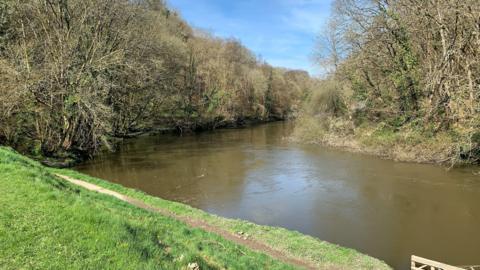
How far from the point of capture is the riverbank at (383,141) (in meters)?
21.1

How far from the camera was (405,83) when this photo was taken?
86.3ft

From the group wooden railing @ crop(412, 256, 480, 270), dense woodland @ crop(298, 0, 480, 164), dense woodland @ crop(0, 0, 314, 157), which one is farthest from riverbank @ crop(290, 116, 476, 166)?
dense woodland @ crop(0, 0, 314, 157)

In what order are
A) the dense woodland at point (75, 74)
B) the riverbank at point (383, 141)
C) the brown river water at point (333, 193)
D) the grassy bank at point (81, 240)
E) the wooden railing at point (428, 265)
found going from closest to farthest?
the grassy bank at point (81, 240) < the wooden railing at point (428, 265) < the brown river water at point (333, 193) < the dense woodland at point (75, 74) < the riverbank at point (383, 141)

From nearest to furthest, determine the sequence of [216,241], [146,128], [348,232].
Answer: [216,241] < [348,232] < [146,128]

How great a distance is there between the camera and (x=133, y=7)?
27484 mm

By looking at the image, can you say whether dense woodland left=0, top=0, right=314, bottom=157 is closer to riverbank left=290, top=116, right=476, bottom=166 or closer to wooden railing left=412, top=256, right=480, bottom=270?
riverbank left=290, top=116, right=476, bottom=166

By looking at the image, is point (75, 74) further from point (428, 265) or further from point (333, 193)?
point (428, 265)

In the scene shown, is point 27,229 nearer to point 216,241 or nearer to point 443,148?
point 216,241

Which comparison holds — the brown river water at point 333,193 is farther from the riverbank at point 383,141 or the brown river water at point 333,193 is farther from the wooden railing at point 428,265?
the riverbank at point 383,141

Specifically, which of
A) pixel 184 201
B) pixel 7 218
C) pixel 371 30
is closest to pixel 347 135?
pixel 371 30

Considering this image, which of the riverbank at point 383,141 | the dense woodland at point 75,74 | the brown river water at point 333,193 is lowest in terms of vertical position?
the brown river water at point 333,193

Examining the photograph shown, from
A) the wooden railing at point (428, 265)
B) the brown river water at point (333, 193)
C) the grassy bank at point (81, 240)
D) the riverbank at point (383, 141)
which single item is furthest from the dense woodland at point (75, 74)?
the wooden railing at point (428, 265)

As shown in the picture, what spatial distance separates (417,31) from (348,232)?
1955cm

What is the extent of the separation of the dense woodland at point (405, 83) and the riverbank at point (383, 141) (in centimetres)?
7
